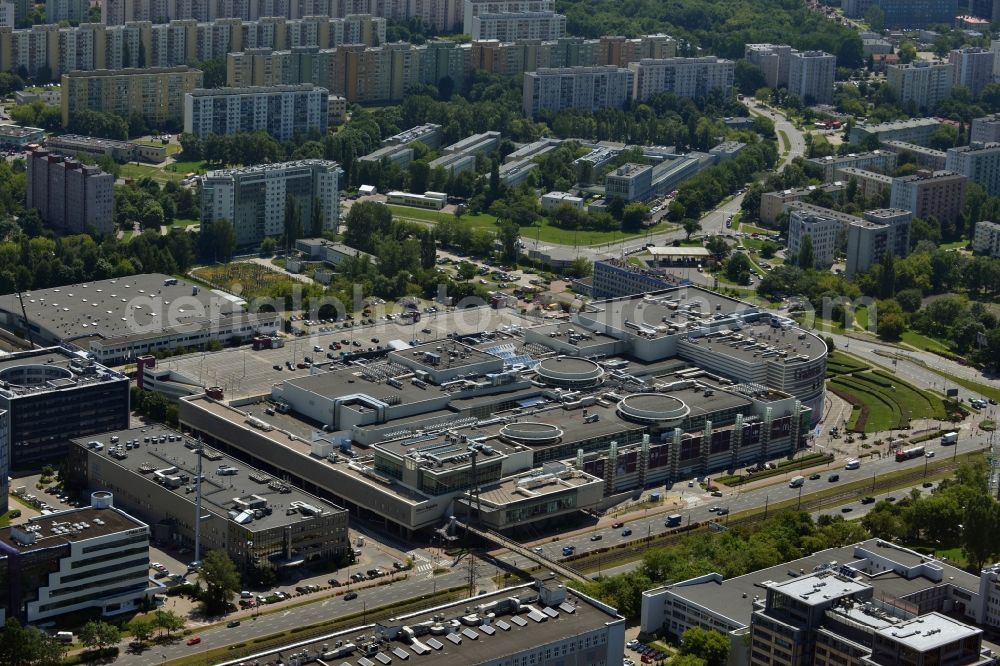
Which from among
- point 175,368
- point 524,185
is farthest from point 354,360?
point 524,185

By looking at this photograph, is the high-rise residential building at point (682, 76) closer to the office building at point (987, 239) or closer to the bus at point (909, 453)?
the office building at point (987, 239)

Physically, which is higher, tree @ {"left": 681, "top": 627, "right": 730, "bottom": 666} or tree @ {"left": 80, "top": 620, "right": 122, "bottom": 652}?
tree @ {"left": 681, "top": 627, "right": 730, "bottom": 666}

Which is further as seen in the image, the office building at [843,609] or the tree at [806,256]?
the tree at [806,256]

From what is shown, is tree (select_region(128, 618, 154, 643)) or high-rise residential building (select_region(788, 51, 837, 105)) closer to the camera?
tree (select_region(128, 618, 154, 643))

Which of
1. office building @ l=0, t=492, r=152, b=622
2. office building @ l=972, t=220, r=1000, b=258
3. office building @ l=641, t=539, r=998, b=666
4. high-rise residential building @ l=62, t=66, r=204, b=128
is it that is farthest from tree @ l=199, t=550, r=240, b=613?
high-rise residential building @ l=62, t=66, r=204, b=128

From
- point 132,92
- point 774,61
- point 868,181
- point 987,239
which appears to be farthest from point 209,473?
point 774,61

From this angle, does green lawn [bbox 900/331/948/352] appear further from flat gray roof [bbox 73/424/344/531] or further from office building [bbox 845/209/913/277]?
flat gray roof [bbox 73/424/344/531]

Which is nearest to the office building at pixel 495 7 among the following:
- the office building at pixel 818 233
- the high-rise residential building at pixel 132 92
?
the high-rise residential building at pixel 132 92
